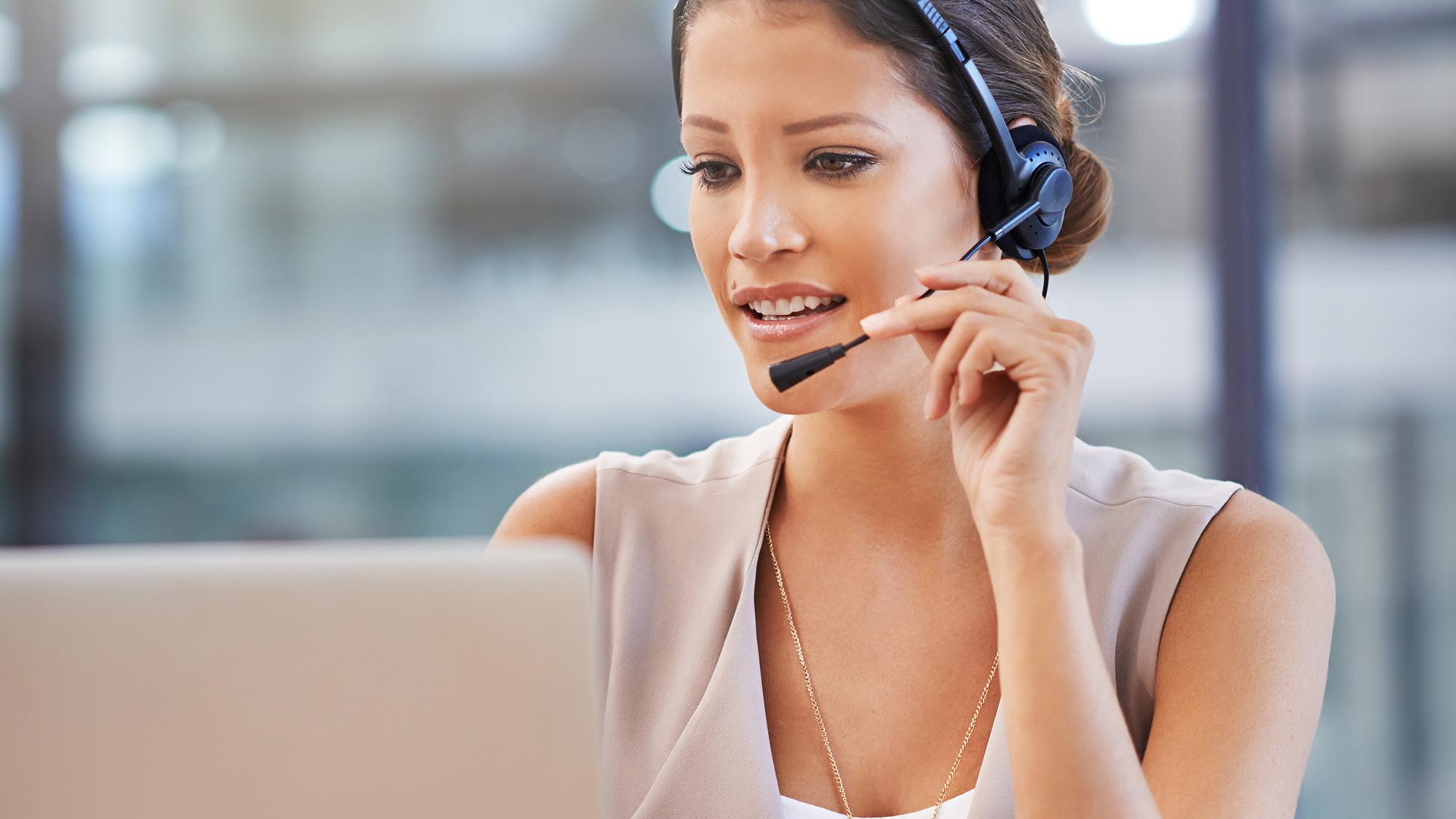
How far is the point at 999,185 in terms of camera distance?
1.10m

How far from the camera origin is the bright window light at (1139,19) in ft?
7.39

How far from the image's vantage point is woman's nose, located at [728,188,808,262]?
1.04 metres

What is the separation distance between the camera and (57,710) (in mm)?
500

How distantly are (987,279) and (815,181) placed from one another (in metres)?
0.20

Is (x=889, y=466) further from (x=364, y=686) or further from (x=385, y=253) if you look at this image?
(x=385, y=253)

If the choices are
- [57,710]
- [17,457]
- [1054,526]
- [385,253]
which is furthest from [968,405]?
[17,457]

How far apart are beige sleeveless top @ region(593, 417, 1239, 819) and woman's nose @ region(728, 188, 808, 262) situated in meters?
0.30

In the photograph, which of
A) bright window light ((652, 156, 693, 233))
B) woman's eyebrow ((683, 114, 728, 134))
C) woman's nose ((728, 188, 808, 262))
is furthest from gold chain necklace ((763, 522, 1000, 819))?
bright window light ((652, 156, 693, 233))

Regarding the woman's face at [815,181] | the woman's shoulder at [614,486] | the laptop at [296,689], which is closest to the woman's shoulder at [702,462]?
the woman's shoulder at [614,486]

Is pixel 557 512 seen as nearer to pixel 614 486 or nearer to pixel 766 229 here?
pixel 614 486

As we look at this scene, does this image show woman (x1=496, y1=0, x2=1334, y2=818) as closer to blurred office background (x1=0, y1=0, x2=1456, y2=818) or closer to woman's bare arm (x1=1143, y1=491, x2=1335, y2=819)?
woman's bare arm (x1=1143, y1=491, x2=1335, y2=819)

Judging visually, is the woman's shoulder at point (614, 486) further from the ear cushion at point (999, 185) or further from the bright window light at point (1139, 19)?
the bright window light at point (1139, 19)

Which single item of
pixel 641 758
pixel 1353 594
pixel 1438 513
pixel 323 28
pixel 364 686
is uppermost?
pixel 323 28

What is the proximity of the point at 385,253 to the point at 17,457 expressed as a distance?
1207 mm
